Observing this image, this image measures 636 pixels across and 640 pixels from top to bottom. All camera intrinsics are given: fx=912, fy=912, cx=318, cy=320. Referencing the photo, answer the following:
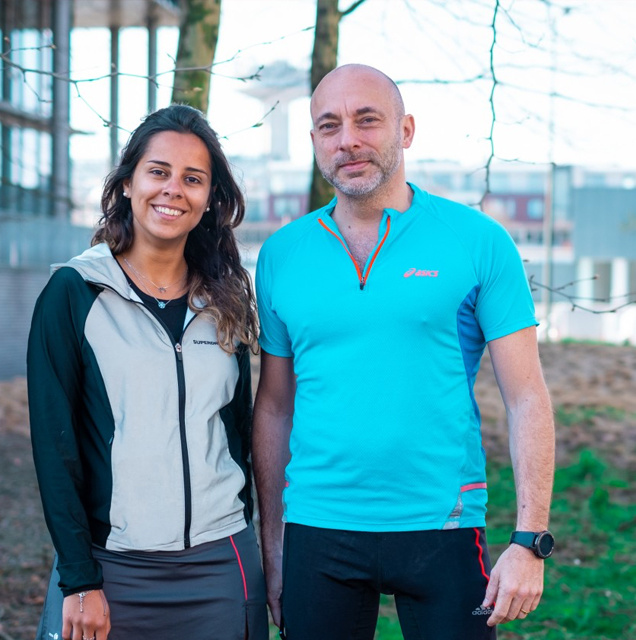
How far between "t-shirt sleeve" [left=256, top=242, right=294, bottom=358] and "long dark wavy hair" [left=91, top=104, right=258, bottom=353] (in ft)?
0.16

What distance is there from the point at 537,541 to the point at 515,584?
Answer: 14 cm

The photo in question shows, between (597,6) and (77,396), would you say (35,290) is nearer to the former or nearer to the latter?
(597,6)

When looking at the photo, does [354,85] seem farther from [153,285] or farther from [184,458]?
[184,458]

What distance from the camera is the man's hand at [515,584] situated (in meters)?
2.72

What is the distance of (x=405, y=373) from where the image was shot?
9.59 ft

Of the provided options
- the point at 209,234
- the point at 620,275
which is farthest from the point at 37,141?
the point at 620,275

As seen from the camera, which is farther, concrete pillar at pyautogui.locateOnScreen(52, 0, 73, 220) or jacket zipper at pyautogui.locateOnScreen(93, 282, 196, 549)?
concrete pillar at pyautogui.locateOnScreen(52, 0, 73, 220)

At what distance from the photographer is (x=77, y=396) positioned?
9.23ft

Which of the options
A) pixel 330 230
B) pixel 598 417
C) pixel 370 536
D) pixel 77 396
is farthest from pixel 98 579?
pixel 598 417

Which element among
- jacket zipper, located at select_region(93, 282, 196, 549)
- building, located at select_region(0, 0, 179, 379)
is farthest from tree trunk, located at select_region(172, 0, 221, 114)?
building, located at select_region(0, 0, 179, 379)

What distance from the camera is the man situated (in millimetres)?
2900

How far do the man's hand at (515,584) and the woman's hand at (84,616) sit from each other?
1168mm

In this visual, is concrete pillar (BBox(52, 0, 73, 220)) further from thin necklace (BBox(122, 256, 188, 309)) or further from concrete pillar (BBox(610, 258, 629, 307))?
concrete pillar (BBox(610, 258, 629, 307))

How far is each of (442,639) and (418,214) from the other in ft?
4.55
